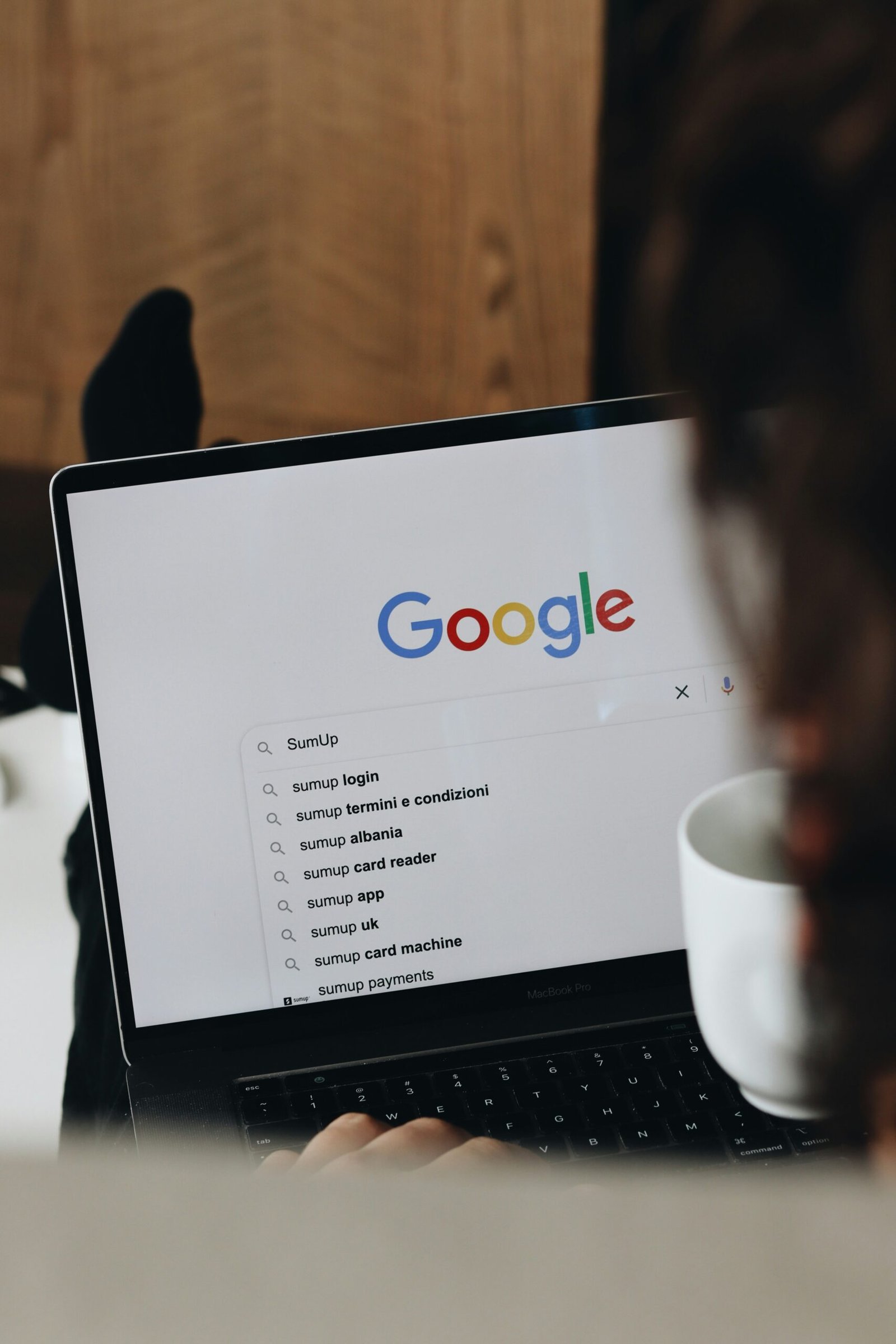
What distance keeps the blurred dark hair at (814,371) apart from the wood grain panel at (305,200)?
5.25 feet

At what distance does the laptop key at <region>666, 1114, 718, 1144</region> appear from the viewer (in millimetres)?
543

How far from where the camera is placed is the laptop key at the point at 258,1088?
0.58m

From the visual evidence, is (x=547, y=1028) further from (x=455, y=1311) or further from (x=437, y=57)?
(x=437, y=57)

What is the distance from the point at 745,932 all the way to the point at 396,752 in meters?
0.21

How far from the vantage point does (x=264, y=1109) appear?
57cm

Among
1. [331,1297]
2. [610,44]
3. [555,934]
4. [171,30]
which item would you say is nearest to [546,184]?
[610,44]

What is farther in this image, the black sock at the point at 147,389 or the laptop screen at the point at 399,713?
the black sock at the point at 147,389

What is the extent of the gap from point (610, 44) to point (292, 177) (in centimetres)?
48

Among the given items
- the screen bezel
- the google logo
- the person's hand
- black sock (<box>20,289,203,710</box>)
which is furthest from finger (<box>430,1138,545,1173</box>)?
black sock (<box>20,289,203,710</box>)

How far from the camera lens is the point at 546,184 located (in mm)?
1705

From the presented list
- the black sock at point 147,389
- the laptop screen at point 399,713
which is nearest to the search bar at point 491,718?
the laptop screen at point 399,713

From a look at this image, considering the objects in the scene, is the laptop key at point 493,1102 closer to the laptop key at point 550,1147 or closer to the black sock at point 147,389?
the laptop key at point 550,1147

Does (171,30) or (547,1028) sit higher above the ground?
(171,30)

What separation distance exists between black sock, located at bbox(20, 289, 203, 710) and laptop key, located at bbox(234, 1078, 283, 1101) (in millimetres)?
662
